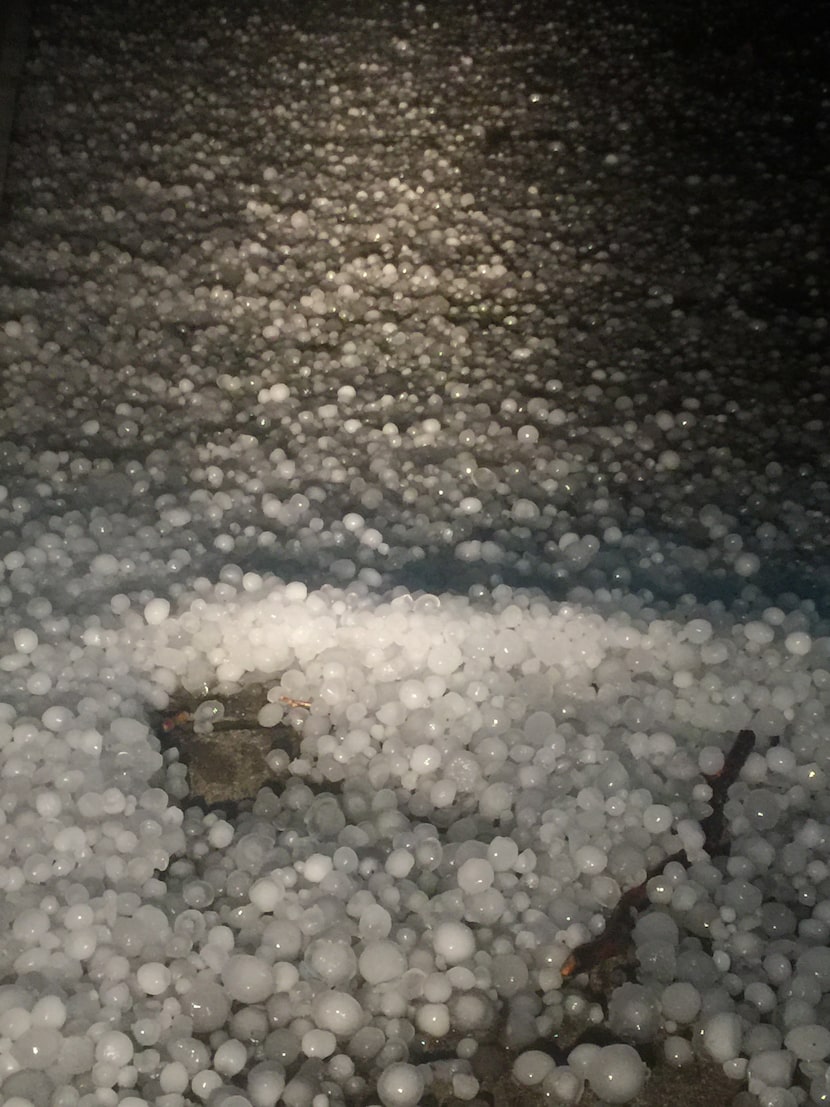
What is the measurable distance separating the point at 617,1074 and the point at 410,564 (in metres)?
0.74

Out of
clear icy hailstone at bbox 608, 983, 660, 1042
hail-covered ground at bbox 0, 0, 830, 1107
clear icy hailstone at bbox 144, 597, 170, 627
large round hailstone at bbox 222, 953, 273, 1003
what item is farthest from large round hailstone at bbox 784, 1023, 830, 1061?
clear icy hailstone at bbox 144, 597, 170, 627

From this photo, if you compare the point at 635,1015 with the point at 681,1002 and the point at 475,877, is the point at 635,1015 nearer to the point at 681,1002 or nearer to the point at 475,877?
the point at 681,1002

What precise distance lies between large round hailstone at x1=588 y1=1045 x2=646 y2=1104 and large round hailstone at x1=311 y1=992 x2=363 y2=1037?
257mm

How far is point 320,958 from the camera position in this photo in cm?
110

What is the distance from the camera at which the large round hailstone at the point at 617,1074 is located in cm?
103

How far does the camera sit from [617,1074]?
103 cm

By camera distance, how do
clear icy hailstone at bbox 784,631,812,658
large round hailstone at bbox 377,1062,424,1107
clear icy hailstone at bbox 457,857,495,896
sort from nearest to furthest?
large round hailstone at bbox 377,1062,424,1107
clear icy hailstone at bbox 457,857,495,896
clear icy hailstone at bbox 784,631,812,658

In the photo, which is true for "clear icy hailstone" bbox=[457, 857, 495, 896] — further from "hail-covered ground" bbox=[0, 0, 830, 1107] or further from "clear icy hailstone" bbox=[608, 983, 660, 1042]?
"clear icy hailstone" bbox=[608, 983, 660, 1042]

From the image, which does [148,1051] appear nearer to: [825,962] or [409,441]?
[825,962]

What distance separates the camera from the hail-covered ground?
3.60ft

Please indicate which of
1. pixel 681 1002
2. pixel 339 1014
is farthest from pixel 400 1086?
pixel 681 1002

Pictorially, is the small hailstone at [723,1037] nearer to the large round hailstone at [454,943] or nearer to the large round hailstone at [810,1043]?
the large round hailstone at [810,1043]

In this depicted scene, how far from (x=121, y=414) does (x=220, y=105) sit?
3.46 feet

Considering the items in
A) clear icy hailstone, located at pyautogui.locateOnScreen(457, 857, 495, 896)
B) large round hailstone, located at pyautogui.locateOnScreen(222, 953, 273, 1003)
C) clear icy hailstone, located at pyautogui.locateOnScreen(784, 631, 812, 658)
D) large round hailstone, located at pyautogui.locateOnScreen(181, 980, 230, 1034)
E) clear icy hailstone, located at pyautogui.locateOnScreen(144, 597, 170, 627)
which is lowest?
large round hailstone, located at pyautogui.locateOnScreen(181, 980, 230, 1034)
